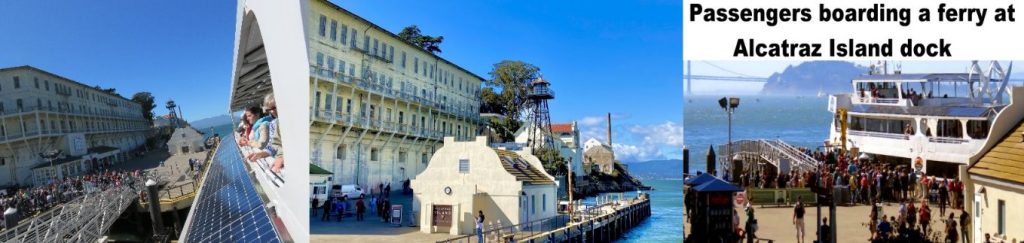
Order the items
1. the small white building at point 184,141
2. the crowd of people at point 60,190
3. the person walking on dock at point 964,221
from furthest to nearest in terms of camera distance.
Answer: the person walking on dock at point 964,221 → the small white building at point 184,141 → the crowd of people at point 60,190

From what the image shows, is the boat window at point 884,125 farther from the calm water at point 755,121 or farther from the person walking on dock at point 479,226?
the person walking on dock at point 479,226

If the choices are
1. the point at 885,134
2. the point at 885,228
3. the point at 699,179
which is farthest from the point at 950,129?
the point at 699,179

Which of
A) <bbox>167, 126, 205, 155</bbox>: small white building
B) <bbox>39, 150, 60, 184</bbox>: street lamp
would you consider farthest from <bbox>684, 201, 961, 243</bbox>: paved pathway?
<bbox>39, 150, 60, 184</bbox>: street lamp

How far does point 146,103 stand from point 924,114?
4991 millimetres

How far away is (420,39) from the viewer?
10.2 feet

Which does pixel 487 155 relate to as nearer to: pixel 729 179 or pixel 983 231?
pixel 729 179

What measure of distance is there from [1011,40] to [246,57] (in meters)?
4.49

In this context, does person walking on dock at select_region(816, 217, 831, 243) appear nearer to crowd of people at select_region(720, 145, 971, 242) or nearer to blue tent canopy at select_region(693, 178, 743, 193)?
crowd of people at select_region(720, 145, 971, 242)

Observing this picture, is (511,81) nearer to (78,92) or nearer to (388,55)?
(388,55)

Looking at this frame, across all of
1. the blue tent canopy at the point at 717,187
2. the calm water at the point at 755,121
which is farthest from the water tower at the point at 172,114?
the blue tent canopy at the point at 717,187

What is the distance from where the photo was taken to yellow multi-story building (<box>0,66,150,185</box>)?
7.78ft

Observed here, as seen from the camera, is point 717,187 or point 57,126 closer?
point 57,126

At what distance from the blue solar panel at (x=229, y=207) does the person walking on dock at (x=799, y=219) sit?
3.06m

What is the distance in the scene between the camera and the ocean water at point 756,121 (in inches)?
162
